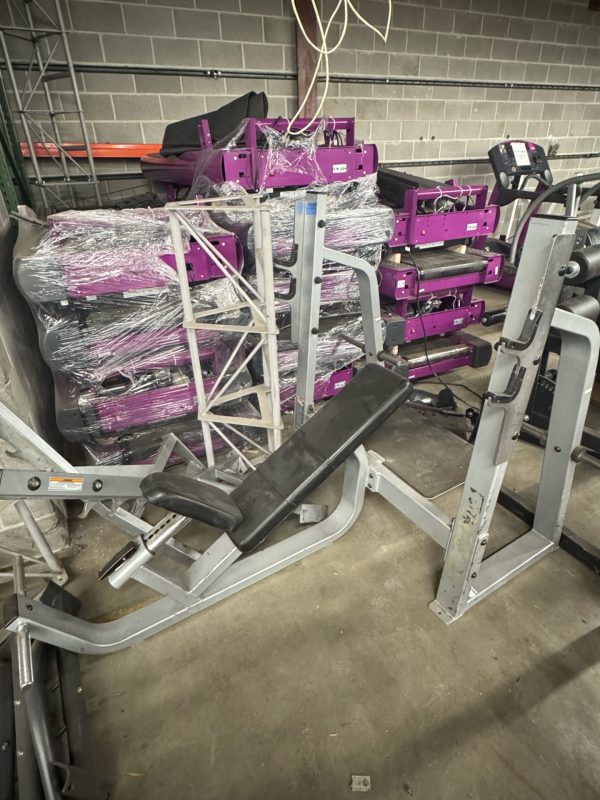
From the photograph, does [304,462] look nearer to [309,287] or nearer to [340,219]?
[309,287]

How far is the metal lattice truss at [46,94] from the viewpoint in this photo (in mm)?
2879

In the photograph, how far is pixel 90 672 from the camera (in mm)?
1437

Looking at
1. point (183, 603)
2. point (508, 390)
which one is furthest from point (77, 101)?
point (508, 390)

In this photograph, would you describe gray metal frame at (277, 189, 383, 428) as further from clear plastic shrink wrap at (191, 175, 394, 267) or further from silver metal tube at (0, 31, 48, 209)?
silver metal tube at (0, 31, 48, 209)

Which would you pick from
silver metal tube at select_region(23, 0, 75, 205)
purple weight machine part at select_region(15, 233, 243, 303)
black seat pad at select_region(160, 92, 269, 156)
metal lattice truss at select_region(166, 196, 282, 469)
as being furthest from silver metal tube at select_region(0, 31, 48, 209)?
purple weight machine part at select_region(15, 233, 243, 303)

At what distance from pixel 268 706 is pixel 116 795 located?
451 mm

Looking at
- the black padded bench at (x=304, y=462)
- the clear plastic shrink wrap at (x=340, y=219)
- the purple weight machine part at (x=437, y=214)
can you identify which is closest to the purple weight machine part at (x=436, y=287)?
the purple weight machine part at (x=437, y=214)

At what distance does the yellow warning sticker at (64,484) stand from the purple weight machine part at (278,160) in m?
1.67

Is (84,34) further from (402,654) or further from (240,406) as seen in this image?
(402,654)

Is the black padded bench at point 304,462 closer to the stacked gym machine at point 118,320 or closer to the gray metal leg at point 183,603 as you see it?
the gray metal leg at point 183,603

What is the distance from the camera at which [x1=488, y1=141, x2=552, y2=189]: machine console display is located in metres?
3.60

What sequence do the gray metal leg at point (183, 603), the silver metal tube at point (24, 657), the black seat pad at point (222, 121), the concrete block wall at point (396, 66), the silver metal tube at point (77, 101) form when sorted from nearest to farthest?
1. the silver metal tube at point (24, 657)
2. the gray metal leg at point (183, 603)
3. the black seat pad at point (222, 121)
4. the silver metal tube at point (77, 101)
5. the concrete block wall at point (396, 66)

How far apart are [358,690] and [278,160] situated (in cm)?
232

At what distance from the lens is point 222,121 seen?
2.55 metres
